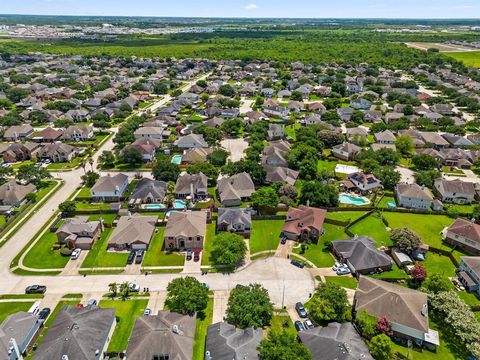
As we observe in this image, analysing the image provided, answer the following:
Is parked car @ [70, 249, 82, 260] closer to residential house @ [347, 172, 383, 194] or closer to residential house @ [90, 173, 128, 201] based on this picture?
residential house @ [90, 173, 128, 201]

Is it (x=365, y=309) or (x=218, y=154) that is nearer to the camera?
(x=365, y=309)

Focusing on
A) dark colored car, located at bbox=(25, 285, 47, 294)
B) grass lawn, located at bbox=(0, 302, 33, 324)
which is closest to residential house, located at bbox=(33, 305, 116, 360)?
grass lawn, located at bbox=(0, 302, 33, 324)

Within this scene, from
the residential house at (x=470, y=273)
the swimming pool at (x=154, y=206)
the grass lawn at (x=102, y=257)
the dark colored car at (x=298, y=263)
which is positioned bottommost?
the swimming pool at (x=154, y=206)

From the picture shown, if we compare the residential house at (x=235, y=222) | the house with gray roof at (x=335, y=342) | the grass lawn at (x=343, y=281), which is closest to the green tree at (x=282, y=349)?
the house with gray roof at (x=335, y=342)

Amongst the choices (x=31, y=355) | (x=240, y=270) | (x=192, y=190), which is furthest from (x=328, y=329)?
(x=192, y=190)

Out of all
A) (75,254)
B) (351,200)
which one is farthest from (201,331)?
(351,200)

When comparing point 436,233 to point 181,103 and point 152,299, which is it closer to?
point 152,299

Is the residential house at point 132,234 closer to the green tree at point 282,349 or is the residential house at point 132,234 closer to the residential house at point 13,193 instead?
the residential house at point 13,193
